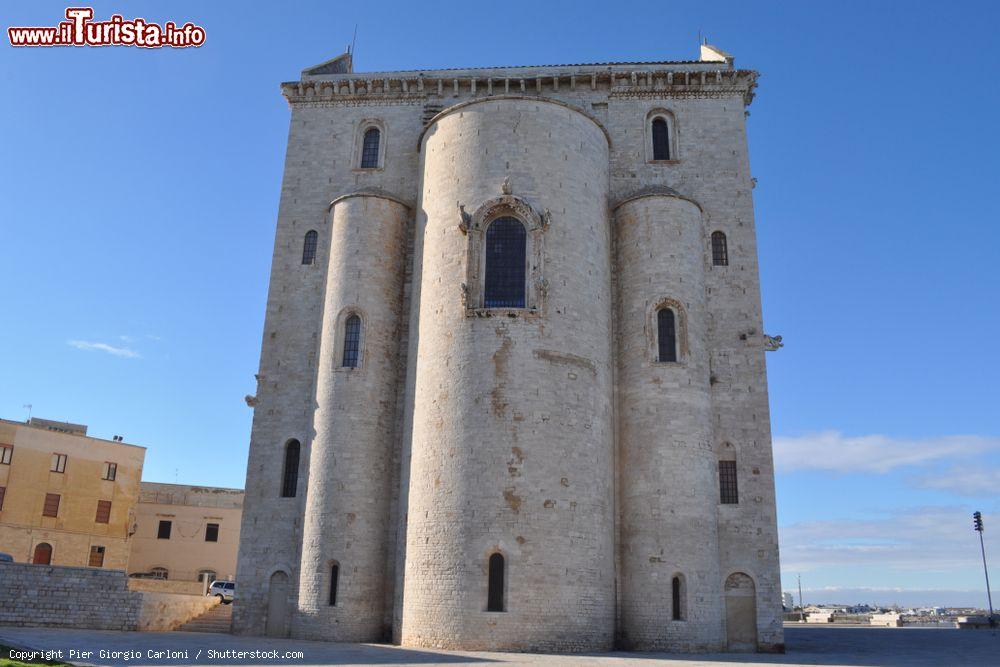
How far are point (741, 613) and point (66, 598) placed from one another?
17792 mm

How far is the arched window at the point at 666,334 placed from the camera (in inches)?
920

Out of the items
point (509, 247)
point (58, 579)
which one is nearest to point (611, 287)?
point (509, 247)

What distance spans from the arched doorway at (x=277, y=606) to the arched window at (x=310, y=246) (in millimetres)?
9702

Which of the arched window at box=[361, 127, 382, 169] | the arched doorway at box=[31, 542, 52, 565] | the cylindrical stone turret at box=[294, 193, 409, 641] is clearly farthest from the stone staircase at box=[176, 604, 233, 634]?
the arched doorway at box=[31, 542, 52, 565]

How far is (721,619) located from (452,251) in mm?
12153

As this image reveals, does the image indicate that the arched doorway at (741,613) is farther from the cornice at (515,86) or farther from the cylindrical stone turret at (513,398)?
the cornice at (515,86)

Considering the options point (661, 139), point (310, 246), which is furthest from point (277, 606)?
point (661, 139)

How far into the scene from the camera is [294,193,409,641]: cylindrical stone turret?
2191 cm

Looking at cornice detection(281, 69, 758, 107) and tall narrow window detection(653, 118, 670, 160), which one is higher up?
cornice detection(281, 69, 758, 107)

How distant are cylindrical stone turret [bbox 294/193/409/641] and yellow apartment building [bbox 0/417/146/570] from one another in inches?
848

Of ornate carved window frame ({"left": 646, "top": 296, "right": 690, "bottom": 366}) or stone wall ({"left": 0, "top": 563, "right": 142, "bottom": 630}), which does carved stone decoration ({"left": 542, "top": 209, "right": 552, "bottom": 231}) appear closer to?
ornate carved window frame ({"left": 646, "top": 296, "right": 690, "bottom": 366})

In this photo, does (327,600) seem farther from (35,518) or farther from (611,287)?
(35,518)

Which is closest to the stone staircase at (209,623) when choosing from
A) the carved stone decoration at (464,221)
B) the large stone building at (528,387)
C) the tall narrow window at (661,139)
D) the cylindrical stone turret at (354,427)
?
the large stone building at (528,387)

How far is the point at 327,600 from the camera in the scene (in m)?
21.8
